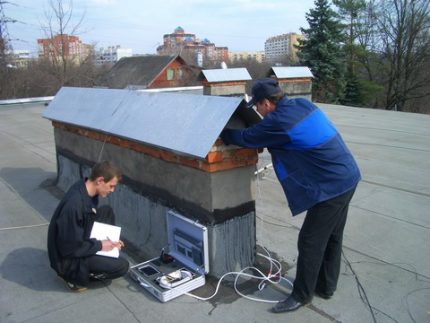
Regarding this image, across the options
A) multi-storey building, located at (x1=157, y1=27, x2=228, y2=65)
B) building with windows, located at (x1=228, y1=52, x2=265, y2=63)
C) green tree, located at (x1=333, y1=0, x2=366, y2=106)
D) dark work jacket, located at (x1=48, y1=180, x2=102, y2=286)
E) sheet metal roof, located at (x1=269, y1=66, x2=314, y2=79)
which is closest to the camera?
dark work jacket, located at (x1=48, y1=180, x2=102, y2=286)

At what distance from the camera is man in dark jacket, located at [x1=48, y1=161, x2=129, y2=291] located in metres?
3.05

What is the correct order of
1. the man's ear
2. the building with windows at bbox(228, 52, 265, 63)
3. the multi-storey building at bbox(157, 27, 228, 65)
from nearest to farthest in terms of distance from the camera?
the man's ear → the building with windows at bbox(228, 52, 265, 63) → the multi-storey building at bbox(157, 27, 228, 65)

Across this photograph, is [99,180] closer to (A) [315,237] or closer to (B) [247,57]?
(A) [315,237]

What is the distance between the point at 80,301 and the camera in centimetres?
315

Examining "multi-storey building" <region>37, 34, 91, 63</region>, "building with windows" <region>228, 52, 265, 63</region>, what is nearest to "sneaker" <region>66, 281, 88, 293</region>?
"multi-storey building" <region>37, 34, 91, 63</region>

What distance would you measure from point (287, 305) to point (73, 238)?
1731 mm

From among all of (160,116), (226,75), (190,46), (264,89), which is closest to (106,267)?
(160,116)

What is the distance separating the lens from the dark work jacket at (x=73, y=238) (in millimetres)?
3043

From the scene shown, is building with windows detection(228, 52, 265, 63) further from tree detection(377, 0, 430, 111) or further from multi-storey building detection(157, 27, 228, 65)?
tree detection(377, 0, 430, 111)

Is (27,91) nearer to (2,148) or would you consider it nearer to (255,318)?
(2,148)

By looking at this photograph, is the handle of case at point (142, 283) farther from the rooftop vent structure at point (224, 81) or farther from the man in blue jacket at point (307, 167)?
the rooftop vent structure at point (224, 81)

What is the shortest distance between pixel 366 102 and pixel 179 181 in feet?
94.5

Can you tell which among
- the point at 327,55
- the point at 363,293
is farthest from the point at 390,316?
the point at 327,55

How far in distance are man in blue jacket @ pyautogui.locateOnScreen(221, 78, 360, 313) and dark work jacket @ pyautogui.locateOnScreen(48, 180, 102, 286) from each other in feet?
4.47
